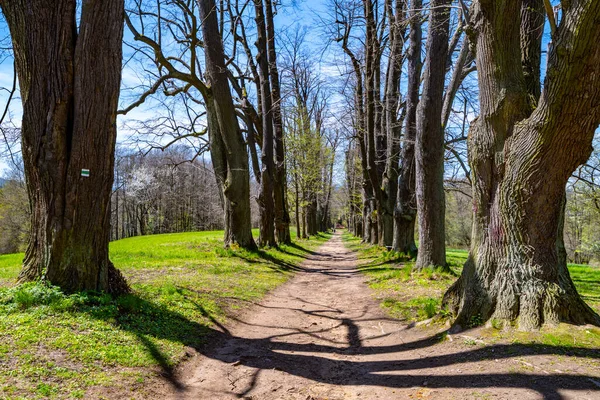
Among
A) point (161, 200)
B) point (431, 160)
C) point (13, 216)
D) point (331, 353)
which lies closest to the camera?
point (331, 353)

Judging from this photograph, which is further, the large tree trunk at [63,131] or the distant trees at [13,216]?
the distant trees at [13,216]

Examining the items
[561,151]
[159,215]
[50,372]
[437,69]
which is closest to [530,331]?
[561,151]

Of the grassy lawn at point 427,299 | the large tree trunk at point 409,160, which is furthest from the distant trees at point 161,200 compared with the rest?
the grassy lawn at point 427,299

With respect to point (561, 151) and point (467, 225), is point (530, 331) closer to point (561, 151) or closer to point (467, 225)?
point (561, 151)

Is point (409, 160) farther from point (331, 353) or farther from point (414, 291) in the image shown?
point (331, 353)

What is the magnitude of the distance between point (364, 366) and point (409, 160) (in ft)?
25.8

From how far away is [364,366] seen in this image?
401 centimetres

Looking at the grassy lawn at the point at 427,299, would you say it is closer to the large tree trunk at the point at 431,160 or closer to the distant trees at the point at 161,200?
the large tree trunk at the point at 431,160

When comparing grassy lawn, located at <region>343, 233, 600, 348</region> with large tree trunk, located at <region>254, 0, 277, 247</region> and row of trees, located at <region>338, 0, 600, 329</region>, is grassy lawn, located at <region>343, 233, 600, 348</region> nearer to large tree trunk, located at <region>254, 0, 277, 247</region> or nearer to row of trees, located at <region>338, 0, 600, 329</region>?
row of trees, located at <region>338, 0, 600, 329</region>

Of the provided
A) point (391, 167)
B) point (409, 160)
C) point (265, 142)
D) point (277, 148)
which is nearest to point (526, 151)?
point (409, 160)

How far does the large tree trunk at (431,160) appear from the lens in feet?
26.4

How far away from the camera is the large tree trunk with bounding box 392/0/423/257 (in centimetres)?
1005

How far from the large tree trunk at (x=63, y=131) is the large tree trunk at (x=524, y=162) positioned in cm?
493

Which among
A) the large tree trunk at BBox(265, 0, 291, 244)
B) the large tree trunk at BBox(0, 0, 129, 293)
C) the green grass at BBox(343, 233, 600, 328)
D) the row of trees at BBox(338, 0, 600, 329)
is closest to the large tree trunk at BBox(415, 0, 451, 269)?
the green grass at BBox(343, 233, 600, 328)
